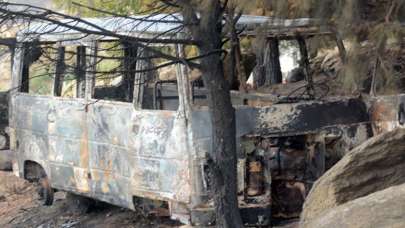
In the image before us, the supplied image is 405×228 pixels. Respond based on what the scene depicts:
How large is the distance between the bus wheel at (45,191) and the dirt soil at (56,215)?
0.28 meters

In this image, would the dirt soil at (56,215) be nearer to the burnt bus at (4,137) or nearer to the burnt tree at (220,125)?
the burnt bus at (4,137)

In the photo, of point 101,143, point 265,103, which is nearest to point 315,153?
point 265,103

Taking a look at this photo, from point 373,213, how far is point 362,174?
1996 millimetres

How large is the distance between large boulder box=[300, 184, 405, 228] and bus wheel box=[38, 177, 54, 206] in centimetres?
526

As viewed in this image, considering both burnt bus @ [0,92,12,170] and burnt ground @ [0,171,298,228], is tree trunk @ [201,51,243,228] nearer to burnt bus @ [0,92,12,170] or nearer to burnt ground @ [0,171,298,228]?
burnt ground @ [0,171,298,228]

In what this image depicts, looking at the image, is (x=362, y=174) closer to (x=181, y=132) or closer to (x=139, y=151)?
(x=181, y=132)

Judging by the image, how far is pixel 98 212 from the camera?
981 cm

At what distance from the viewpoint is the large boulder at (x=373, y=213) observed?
14.4 ft

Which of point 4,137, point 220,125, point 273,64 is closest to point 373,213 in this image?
point 220,125

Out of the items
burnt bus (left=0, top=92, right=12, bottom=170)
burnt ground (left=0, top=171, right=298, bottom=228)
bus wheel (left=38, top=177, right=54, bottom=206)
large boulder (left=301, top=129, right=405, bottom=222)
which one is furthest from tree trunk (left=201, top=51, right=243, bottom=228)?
burnt bus (left=0, top=92, right=12, bottom=170)

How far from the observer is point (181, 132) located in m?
7.59

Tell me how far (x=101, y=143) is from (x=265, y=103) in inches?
69.3

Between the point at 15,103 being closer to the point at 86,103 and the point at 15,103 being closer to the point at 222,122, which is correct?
the point at 86,103

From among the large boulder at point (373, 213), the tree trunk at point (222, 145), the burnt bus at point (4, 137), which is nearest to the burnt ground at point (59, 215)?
the burnt bus at point (4, 137)
